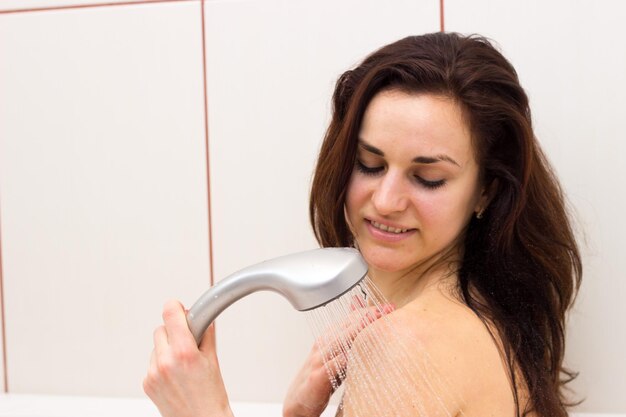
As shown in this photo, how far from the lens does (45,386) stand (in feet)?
4.43

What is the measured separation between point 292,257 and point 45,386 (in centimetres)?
81

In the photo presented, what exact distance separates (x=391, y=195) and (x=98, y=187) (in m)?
0.59

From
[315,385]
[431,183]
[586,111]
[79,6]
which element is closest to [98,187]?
[79,6]

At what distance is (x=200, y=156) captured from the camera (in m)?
1.24

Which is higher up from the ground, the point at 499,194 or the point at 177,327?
the point at 499,194

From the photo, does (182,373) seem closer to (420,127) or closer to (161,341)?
(161,341)

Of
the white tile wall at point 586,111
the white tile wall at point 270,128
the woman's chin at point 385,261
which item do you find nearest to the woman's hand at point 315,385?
the woman's chin at point 385,261

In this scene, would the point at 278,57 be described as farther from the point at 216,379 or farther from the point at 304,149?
the point at 216,379

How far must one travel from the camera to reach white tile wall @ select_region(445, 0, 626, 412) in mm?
1108

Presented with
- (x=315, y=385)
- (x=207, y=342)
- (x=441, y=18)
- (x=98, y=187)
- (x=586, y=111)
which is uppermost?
(x=441, y=18)

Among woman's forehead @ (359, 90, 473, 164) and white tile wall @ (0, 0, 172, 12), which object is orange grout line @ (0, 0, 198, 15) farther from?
woman's forehead @ (359, 90, 473, 164)

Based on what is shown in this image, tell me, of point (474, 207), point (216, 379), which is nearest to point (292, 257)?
point (216, 379)

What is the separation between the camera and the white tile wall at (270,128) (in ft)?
3.84

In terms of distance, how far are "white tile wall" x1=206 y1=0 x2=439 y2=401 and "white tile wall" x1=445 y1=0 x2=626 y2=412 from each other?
0.12 m
